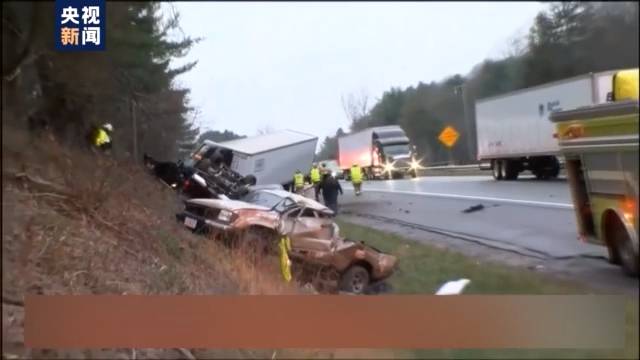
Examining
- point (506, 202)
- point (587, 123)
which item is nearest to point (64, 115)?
point (506, 202)

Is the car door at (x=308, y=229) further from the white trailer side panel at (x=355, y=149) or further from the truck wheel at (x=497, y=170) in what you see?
the truck wheel at (x=497, y=170)

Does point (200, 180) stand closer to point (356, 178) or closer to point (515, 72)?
point (356, 178)

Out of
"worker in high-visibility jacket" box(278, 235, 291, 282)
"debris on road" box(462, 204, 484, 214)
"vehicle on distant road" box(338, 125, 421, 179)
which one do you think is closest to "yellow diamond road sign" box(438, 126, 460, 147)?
"vehicle on distant road" box(338, 125, 421, 179)

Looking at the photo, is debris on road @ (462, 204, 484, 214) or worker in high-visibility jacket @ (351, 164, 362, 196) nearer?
debris on road @ (462, 204, 484, 214)

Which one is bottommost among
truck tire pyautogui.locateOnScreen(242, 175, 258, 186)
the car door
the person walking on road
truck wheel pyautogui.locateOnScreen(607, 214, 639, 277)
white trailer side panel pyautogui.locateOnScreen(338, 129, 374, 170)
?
truck wheel pyautogui.locateOnScreen(607, 214, 639, 277)

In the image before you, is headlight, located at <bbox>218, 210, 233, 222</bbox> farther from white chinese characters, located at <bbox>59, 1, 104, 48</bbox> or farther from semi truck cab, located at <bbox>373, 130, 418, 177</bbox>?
white chinese characters, located at <bbox>59, 1, 104, 48</bbox>

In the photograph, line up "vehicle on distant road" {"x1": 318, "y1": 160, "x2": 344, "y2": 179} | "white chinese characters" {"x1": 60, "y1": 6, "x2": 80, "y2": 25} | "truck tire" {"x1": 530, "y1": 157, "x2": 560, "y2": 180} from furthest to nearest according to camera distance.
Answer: "vehicle on distant road" {"x1": 318, "y1": 160, "x2": 344, "y2": 179}, "truck tire" {"x1": 530, "y1": 157, "x2": 560, "y2": 180}, "white chinese characters" {"x1": 60, "y1": 6, "x2": 80, "y2": 25}

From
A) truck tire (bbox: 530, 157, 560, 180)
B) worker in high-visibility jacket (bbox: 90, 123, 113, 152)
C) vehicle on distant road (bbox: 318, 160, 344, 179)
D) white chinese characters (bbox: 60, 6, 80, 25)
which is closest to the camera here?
white chinese characters (bbox: 60, 6, 80, 25)

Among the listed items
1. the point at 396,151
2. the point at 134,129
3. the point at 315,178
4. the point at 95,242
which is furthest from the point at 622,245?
the point at 95,242
